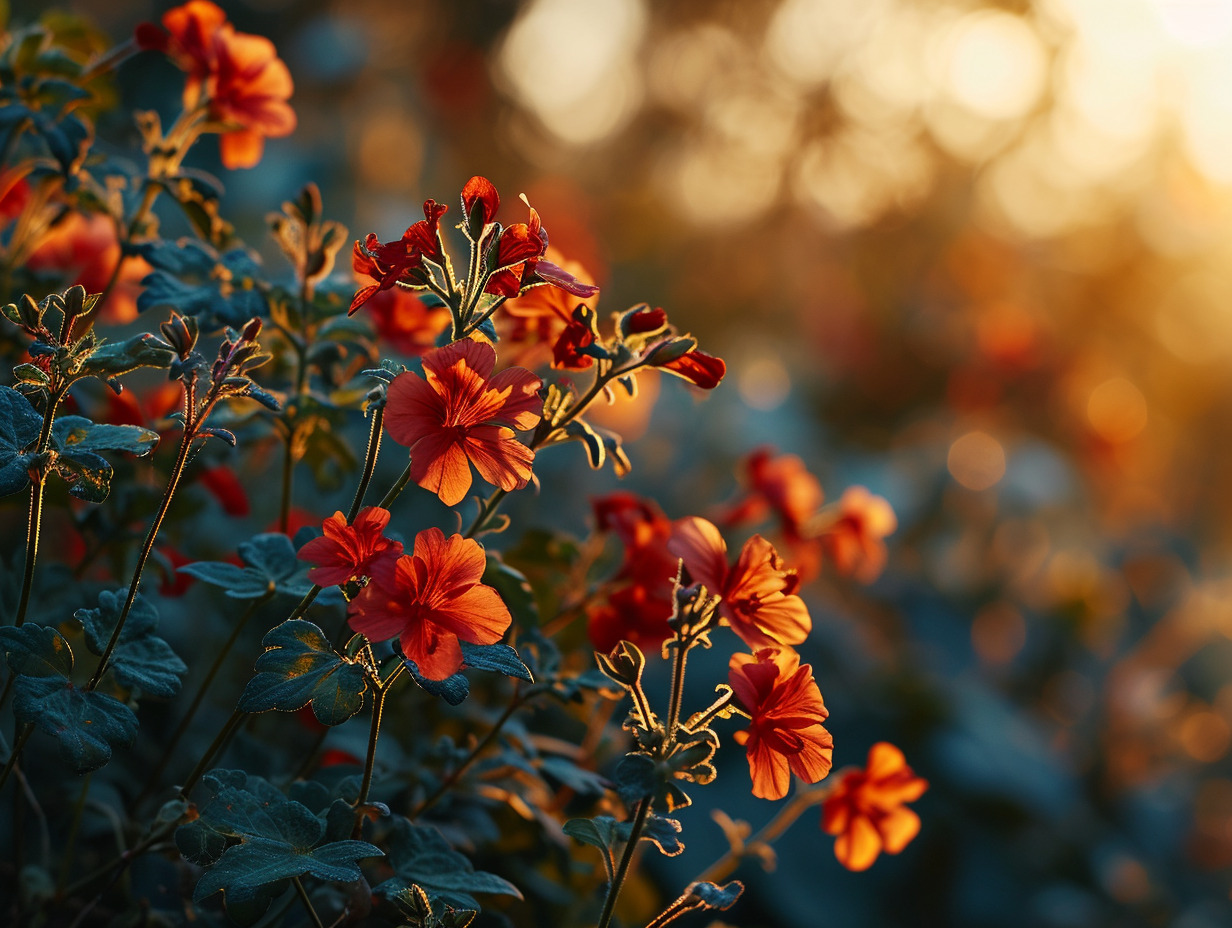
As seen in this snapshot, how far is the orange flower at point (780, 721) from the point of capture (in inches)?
23.0

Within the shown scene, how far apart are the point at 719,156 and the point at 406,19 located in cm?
195

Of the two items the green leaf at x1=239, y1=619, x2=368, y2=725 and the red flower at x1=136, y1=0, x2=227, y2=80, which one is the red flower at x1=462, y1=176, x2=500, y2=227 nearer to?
the green leaf at x1=239, y1=619, x2=368, y2=725

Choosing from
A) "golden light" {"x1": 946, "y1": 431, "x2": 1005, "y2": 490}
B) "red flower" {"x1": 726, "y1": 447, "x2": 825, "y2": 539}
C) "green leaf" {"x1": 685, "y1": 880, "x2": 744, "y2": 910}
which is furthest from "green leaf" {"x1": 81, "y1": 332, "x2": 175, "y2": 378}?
"golden light" {"x1": 946, "y1": 431, "x2": 1005, "y2": 490}

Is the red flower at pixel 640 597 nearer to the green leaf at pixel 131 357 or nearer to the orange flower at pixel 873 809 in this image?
the orange flower at pixel 873 809

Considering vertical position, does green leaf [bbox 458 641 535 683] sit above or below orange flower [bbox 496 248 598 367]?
below

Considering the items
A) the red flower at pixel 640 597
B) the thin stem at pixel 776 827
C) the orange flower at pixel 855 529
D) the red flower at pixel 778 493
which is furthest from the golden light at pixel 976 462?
the red flower at pixel 640 597

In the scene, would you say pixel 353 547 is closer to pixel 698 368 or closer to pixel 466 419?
pixel 466 419

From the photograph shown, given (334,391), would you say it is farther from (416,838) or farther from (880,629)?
(880,629)

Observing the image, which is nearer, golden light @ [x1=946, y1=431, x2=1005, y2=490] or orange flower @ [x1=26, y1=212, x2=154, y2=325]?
orange flower @ [x1=26, y1=212, x2=154, y2=325]

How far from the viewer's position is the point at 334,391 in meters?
0.80

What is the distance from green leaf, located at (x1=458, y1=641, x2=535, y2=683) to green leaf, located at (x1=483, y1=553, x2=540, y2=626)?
0.10m

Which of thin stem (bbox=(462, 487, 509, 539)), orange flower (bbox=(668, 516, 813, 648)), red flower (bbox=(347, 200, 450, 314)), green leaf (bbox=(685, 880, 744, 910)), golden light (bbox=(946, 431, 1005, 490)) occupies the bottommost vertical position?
golden light (bbox=(946, 431, 1005, 490))

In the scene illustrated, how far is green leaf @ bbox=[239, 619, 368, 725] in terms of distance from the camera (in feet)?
1.77

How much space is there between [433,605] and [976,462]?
2.68m
